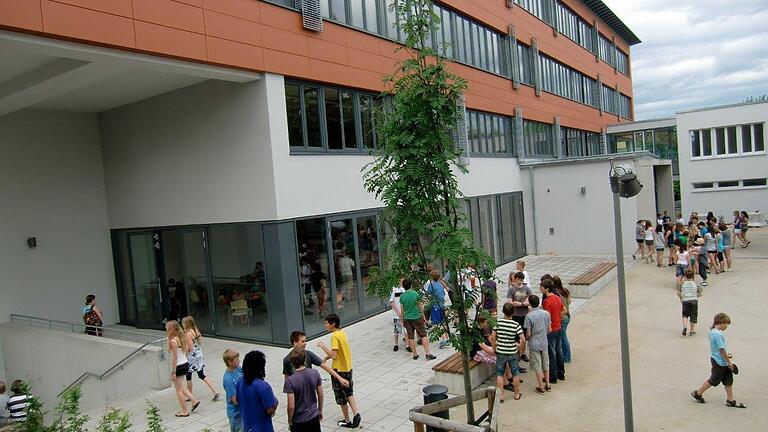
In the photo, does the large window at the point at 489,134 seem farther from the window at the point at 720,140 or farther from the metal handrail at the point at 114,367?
the window at the point at 720,140

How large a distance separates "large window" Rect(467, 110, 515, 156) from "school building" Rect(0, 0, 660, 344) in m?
3.95

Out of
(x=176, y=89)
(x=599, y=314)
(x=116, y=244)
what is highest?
(x=176, y=89)

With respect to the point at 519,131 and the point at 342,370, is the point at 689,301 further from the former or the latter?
the point at 519,131

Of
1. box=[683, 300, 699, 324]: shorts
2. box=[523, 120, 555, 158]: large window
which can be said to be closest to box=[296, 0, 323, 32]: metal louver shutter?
box=[683, 300, 699, 324]: shorts

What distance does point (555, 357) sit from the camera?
8742 millimetres

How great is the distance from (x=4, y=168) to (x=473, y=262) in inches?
530

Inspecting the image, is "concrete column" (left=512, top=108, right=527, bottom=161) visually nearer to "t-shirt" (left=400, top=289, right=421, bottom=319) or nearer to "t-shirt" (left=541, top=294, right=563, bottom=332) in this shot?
"t-shirt" (left=400, top=289, right=421, bottom=319)

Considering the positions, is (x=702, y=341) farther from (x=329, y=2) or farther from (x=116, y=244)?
(x=116, y=244)

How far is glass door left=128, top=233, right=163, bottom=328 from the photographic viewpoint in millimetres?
14703

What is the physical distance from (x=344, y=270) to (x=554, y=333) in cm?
606

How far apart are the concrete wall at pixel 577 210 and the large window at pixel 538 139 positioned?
1975mm

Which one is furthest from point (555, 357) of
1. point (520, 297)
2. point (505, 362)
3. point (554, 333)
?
point (520, 297)

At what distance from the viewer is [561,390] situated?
8.44m

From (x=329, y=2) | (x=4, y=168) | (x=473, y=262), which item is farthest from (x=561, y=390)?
(x=4, y=168)
